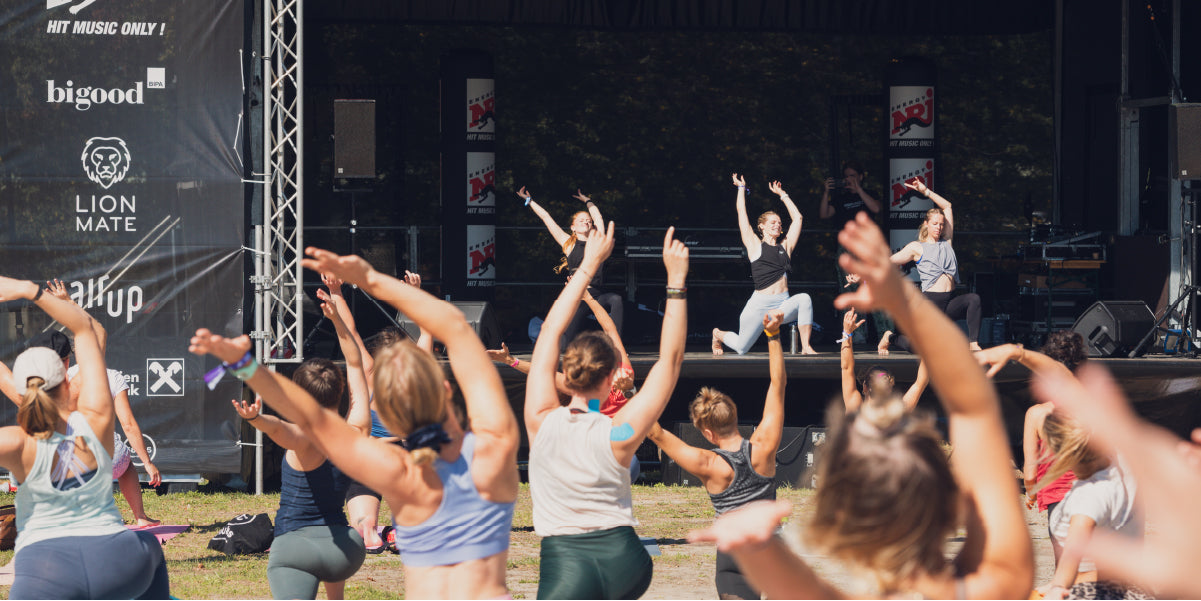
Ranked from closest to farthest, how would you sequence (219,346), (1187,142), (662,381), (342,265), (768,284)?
(219,346) → (342,265) → (662,381) → (768,284) → (1187,142)

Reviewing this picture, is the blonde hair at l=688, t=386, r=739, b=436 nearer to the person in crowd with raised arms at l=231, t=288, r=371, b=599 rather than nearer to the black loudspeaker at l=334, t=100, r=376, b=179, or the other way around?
the person in crowd with raised arms at l=231, t=288, r=371, b=599

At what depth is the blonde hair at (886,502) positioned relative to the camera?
1.68 m

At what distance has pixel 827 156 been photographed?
15.8m

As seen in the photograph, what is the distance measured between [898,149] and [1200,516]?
12794 millimetres

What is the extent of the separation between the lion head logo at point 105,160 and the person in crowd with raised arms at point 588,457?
6.34 m

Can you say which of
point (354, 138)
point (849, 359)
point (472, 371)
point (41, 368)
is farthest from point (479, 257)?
point (472, 371)

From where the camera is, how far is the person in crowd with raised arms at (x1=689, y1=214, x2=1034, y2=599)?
5.53 ft

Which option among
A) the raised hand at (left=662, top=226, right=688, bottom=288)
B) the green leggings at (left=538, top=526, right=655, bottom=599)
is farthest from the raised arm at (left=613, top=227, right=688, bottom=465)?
the green leggings at (left=538, top=526, right=655, bottom=599)

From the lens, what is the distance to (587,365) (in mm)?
3420

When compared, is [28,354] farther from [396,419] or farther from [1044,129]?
[1044,129]

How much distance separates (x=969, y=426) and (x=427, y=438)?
123 centimetres

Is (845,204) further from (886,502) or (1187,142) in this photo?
(886,502)

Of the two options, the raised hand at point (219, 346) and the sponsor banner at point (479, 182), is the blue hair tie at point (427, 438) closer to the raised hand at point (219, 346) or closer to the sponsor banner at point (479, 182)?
the raised hand at point (219, 346)

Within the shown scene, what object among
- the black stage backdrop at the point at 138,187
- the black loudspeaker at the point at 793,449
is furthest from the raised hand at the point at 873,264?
the black loudspeaker at the point at 793,449
